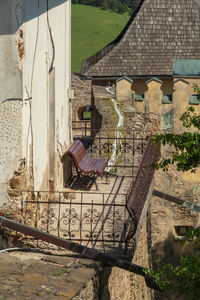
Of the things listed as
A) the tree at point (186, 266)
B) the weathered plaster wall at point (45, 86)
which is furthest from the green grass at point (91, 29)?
the tree at point (186, 266)

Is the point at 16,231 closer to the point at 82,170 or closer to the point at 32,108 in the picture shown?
the point at 32,108

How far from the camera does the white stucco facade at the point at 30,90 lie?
837cm

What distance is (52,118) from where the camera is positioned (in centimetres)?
1169

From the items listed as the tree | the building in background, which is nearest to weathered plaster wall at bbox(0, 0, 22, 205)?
the tree

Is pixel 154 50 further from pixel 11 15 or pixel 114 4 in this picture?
pixel 114 4

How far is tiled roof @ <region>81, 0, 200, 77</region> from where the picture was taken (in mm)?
23016

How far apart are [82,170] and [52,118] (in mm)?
1082

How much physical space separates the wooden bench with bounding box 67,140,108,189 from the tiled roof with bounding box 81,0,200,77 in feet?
32.7

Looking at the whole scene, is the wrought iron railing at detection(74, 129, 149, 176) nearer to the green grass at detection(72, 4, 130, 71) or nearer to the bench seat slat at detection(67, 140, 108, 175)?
the bench seat slat at detection(67, 140, 108, 175)

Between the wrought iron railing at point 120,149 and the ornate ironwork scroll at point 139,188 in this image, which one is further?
the wrought iron railing at point 120,149

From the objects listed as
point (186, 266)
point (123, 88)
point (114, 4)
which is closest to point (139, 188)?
point (186, 266)

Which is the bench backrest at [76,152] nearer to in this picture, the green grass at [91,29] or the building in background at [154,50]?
the building in background at [154,50]

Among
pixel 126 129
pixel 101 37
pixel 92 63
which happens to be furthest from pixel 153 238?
pixel 101 37

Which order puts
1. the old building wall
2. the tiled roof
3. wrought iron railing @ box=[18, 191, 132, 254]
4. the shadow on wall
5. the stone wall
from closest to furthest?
the shadow on wall < wrought iron railing @ box=[18, 191, 132, 254] < the old building wall < the tiled roof < the stone wall
